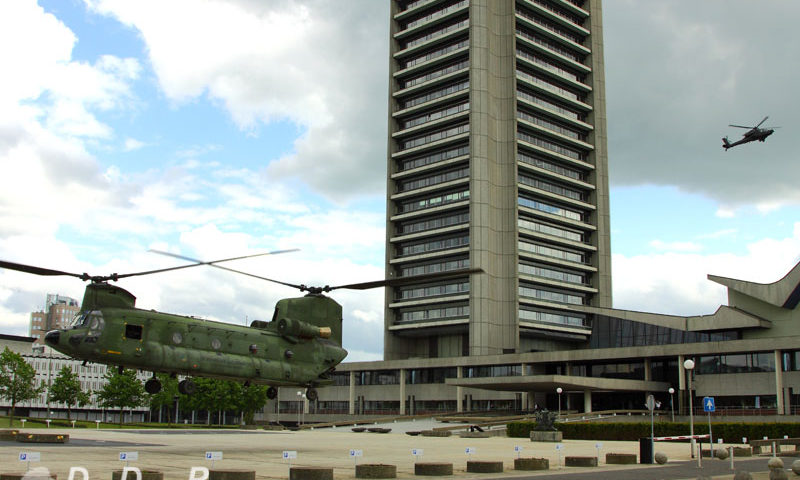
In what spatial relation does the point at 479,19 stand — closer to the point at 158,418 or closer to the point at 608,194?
the point at 608,194

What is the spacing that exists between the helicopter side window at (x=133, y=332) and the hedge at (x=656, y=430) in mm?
37766

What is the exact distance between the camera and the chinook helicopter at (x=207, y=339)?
27.7 m

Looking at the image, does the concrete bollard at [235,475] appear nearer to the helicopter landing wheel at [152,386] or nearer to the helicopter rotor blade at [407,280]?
the helicopter landing wheel at [152,386]

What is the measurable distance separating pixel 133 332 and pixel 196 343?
2814 mm

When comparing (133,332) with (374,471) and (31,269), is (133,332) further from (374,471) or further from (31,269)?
(374,471)

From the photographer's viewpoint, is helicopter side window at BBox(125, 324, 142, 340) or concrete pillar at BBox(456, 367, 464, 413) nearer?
helicopter side window at BBox(125, 324, 142, 340)

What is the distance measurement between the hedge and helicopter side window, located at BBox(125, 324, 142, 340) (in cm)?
3777

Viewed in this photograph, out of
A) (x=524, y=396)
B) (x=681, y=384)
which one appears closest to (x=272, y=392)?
(x=681, y=384)

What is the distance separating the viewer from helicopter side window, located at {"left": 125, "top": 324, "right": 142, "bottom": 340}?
28406mm

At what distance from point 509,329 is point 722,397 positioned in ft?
107

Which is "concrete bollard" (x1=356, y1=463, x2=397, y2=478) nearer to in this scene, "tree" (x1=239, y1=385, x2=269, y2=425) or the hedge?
the hedge

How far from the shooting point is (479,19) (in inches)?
4360

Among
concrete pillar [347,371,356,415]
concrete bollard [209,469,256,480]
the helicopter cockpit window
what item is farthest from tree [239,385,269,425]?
concrete bollard [209,469,256,480]

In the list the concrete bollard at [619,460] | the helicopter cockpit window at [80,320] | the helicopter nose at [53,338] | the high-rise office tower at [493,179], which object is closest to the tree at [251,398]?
the high-rise office tower at [493,179]
